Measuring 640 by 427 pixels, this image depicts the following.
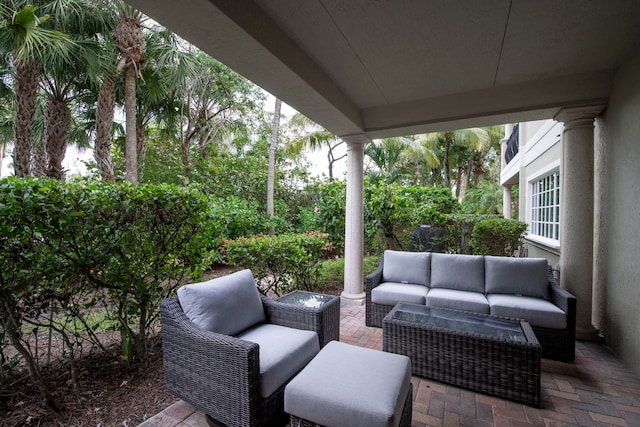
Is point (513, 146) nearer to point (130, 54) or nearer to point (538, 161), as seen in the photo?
point (538, 161)

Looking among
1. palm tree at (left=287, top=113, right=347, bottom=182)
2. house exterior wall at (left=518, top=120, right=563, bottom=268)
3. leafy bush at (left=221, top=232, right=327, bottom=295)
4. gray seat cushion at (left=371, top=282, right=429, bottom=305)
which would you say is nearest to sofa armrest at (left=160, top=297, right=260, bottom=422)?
leafy bush at (left=221, top=232, right=327, bottom=295)

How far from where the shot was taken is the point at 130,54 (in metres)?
6.12

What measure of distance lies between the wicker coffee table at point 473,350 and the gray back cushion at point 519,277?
81 centimetres

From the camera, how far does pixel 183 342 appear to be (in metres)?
2.05

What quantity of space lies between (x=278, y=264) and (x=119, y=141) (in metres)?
8.55

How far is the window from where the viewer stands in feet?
18.4

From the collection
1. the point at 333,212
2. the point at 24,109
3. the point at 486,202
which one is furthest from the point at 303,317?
the point at 486,202

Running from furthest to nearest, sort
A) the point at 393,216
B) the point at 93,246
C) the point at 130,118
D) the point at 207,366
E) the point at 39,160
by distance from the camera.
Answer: the point at 39,160 < the point at 130,118 < the point at 393,216 < the point at 93,246 < the point at 207,366

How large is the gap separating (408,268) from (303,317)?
2.01 meters

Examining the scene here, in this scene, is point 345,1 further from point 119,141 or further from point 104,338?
point 119,141

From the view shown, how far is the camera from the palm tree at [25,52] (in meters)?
4.06

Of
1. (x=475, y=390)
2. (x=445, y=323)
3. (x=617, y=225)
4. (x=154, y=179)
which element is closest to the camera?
(x=475, y=390)

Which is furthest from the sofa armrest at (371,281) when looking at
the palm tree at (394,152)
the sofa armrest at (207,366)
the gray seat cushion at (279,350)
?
the palm tree at (394,152)

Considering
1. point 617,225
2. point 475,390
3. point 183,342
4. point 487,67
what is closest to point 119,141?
point 183,342
